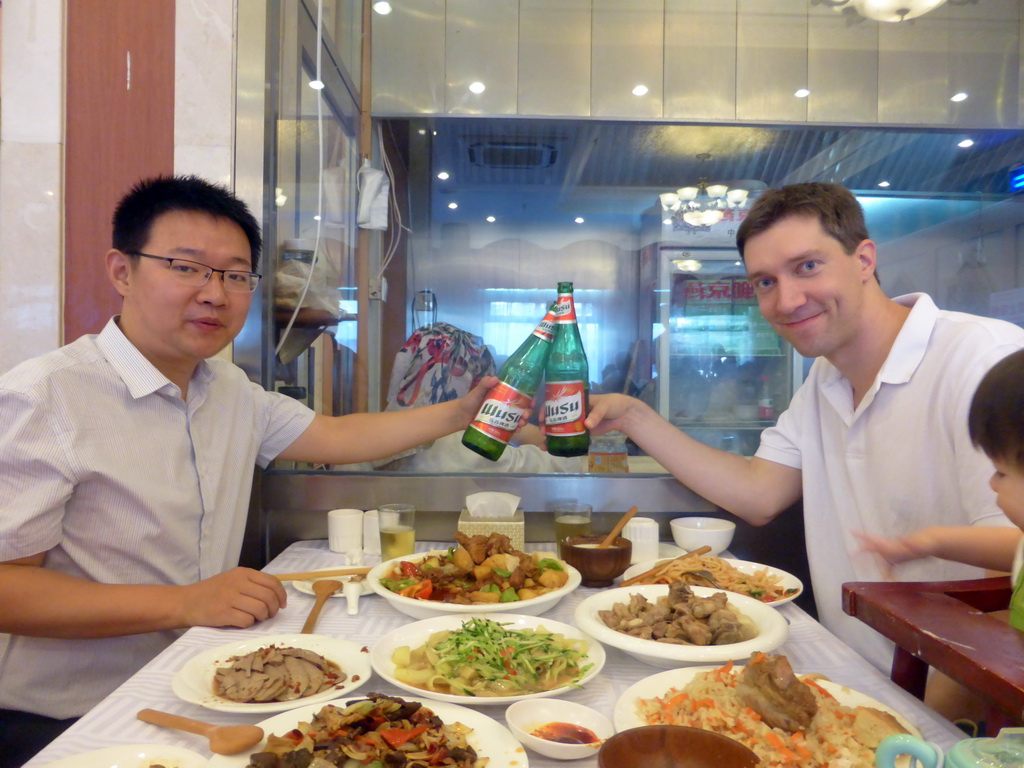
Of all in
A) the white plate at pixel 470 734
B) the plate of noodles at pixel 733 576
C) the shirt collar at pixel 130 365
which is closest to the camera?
the white plate at pixel 470 734

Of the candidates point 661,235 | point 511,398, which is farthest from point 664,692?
point 661,235

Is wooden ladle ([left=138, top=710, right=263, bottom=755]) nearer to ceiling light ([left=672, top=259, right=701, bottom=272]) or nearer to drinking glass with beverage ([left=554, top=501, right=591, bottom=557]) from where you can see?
drinking glass with beverage ([left=554, top=501, right=591, bottom=557])

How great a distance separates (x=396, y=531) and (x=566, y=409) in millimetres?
504

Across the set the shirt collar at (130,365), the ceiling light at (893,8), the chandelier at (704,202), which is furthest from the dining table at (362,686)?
the chandelier at (704,202)

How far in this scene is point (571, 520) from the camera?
183 cm

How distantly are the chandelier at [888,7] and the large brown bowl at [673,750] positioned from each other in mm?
3856

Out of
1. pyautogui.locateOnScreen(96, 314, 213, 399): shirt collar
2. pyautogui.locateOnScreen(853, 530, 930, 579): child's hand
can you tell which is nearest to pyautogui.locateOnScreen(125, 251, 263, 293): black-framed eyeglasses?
pyautogui.locateOnScreen(96, 314, 213, 399): shirt collar

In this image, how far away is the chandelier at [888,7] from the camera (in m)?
3.53

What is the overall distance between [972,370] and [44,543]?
1.91 m

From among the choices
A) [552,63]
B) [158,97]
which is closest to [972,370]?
[158,97]

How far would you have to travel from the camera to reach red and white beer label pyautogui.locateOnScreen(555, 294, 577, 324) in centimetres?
181

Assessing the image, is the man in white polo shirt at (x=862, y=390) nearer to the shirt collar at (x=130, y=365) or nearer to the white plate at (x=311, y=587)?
the white plate at (x=311, y=587)

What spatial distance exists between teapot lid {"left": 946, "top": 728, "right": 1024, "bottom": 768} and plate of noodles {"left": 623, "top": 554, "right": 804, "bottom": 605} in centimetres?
77

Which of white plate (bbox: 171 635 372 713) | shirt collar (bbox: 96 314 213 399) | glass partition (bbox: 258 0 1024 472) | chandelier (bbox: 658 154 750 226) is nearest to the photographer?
white plate (bbox: 171 635 372 713)
